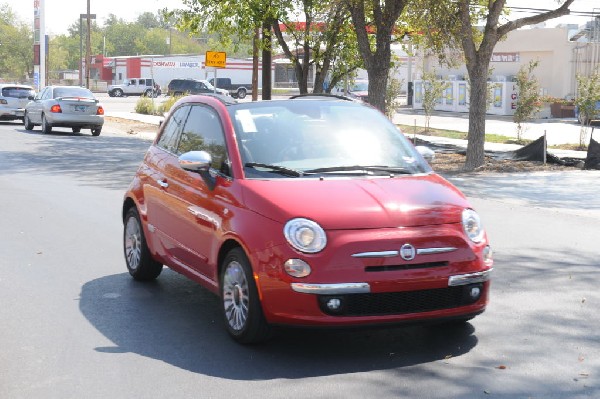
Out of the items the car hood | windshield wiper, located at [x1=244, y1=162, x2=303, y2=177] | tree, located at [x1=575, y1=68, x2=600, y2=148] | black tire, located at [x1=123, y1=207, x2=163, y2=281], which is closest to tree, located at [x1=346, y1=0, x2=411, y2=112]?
tree, located at [x1=575, y1=68, x2=600, y2=148]

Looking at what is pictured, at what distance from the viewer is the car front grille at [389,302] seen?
241 inches

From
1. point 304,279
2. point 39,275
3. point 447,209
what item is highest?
point 447,209

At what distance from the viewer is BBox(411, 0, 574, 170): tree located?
855 inches

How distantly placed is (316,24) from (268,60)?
5.99 ft

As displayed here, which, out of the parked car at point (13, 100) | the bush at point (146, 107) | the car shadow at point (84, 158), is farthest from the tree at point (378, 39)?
the bush at point (146, 107)

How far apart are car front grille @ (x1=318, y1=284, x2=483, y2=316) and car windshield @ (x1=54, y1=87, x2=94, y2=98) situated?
26009mm

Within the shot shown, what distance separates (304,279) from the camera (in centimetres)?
609

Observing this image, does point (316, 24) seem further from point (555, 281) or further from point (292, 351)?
point (292, 351)

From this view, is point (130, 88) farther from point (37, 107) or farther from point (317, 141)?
point (317, 141)

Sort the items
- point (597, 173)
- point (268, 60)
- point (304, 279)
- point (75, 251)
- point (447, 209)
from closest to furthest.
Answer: point (304, 279) < point (447, 209) < point (75, 251) < point (597, 173) < point (268, 60)

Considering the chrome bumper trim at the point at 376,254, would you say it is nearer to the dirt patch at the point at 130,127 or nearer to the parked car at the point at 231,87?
the dirt patch at the point at 130,127

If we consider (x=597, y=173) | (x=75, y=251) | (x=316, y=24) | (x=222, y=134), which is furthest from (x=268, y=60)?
(x=222, y=134)

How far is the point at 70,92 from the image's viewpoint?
103 ft

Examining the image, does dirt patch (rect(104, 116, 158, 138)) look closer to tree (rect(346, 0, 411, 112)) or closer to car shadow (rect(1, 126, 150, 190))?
car shadow (rect(1, 126, 150, 190))
